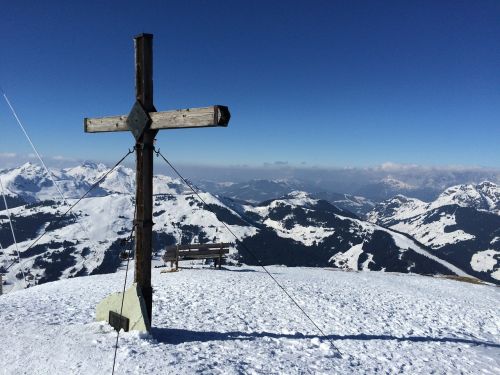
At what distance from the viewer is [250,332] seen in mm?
12617

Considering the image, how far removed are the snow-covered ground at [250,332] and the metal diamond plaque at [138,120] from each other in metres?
5.76

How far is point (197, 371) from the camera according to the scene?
9102 mm

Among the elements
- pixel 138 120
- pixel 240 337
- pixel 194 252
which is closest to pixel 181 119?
pixel 138 120

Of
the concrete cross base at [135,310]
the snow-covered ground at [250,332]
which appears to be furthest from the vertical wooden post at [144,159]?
the snow-covered ground at [250,332]

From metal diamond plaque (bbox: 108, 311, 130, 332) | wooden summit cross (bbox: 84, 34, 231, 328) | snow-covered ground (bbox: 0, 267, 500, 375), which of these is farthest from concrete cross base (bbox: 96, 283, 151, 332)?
snow-covered ground (bbox: 0, 267, 500, 375)

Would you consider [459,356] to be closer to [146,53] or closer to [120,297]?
[120,297]

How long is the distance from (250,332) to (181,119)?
292 inches

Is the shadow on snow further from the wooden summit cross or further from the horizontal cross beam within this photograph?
the horizontal cross beam

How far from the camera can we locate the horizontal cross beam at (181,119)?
9117mm

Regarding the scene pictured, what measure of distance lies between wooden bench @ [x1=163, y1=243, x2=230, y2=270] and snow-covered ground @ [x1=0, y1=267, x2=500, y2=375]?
5171 mm

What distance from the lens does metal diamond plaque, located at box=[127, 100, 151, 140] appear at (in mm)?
10492

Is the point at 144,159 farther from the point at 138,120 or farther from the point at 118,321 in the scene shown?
the point at 118,321

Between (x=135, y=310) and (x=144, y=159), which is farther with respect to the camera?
(x=135, y=310)

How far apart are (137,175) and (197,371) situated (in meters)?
5.37
